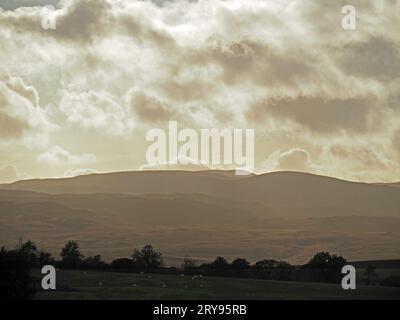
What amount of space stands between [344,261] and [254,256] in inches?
273

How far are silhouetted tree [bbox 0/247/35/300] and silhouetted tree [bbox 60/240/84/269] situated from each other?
9.53m

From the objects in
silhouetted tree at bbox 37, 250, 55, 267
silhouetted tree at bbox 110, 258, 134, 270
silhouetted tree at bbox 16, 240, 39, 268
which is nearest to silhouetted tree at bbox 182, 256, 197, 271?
silhouetted tree at bbox 110, 258, 134, 270

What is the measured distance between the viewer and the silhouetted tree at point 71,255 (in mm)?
47919

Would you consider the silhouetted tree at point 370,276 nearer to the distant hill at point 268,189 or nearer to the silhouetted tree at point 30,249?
the distant hill at point 268,189

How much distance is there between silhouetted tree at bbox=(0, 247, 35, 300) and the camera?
3578 cm

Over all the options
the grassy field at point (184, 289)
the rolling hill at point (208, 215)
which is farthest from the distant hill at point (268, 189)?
the grassy field at point (184, 289)

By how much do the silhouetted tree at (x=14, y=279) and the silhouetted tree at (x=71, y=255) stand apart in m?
9.53

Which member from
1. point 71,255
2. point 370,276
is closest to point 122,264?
point 71,255

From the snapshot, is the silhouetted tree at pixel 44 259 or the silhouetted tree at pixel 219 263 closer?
the silhouetted tree at pixel 44 259

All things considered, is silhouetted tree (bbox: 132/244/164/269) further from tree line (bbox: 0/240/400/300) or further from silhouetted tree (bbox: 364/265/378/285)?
silhouetted tree (bbox: 364/265/378/285)

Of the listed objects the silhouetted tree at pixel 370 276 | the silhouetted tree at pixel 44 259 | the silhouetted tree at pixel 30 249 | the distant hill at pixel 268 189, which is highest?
the distant hill at pixel 268 189

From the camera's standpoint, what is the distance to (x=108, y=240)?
52.6 metres
